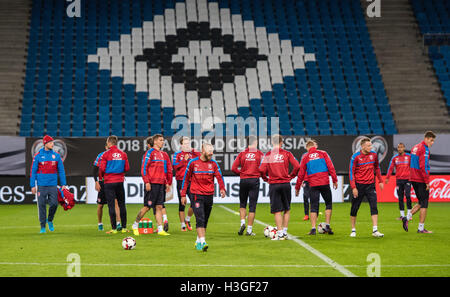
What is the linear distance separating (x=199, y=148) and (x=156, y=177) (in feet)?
38.3

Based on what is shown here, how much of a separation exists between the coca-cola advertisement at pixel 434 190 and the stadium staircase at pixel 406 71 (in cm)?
437

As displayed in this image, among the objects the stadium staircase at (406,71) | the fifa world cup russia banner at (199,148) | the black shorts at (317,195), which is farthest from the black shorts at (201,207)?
the stadium staircase at (406,71)

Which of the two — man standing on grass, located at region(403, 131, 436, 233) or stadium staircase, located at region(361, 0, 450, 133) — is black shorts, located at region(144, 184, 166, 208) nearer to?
man standing on grass, located at region(403, 131, 436, 233)

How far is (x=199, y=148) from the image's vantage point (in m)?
24.9

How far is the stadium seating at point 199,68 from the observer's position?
29531mm

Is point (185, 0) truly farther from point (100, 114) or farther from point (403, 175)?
point (403, 175)

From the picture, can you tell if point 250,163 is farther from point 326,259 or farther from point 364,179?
point 326,259

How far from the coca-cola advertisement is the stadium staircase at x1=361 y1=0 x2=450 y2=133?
4.37 m

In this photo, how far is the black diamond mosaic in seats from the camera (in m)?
32.2

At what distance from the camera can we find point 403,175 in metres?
17.5

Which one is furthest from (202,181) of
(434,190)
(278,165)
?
(434,190)

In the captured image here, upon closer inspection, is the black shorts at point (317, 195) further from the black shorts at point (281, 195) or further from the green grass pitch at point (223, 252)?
the black shorts at point (281, 195)

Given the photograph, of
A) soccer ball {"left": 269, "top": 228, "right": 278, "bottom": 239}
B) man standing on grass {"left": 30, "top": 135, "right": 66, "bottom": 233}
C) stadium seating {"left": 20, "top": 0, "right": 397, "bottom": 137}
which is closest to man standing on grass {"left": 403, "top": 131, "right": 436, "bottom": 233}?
soccer ball {"left": 269, "top": 228, "right": 278, "bottom": 239}

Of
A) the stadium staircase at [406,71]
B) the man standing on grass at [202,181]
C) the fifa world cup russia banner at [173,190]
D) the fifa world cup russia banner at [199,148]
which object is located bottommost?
the fifa world cup russia banner at [173,190]
